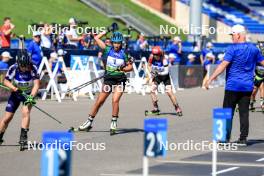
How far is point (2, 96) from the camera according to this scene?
2367 centimetres

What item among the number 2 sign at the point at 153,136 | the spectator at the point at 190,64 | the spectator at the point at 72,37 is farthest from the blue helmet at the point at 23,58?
the spectator at the point at 190,64

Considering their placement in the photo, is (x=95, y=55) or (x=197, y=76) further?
(x=197, y=76)

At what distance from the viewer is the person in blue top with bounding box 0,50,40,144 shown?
1441cm

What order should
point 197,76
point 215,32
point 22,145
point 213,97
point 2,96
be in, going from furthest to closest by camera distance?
point 215,32
point 197,76
point 213,97
point 2,96
point 22,145

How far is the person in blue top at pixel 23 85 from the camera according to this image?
14.4 m

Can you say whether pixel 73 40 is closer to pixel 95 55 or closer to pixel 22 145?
pixel 95 55

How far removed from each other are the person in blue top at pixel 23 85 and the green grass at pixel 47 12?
839 inches

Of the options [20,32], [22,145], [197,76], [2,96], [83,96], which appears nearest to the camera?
[22,145]

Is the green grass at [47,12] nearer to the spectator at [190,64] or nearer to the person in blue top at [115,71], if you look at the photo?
the spectator at [190,64]

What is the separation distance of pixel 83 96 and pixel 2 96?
3.43 metres

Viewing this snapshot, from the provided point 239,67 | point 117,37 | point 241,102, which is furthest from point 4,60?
point 239,67

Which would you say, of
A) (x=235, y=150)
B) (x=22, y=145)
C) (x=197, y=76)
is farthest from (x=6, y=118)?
(x=197, y=76)

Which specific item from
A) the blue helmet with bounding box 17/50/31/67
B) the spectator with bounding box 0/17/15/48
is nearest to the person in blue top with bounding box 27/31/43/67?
the spectator with bounding box 0/17/15/48

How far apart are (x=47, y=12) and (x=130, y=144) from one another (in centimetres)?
2561
